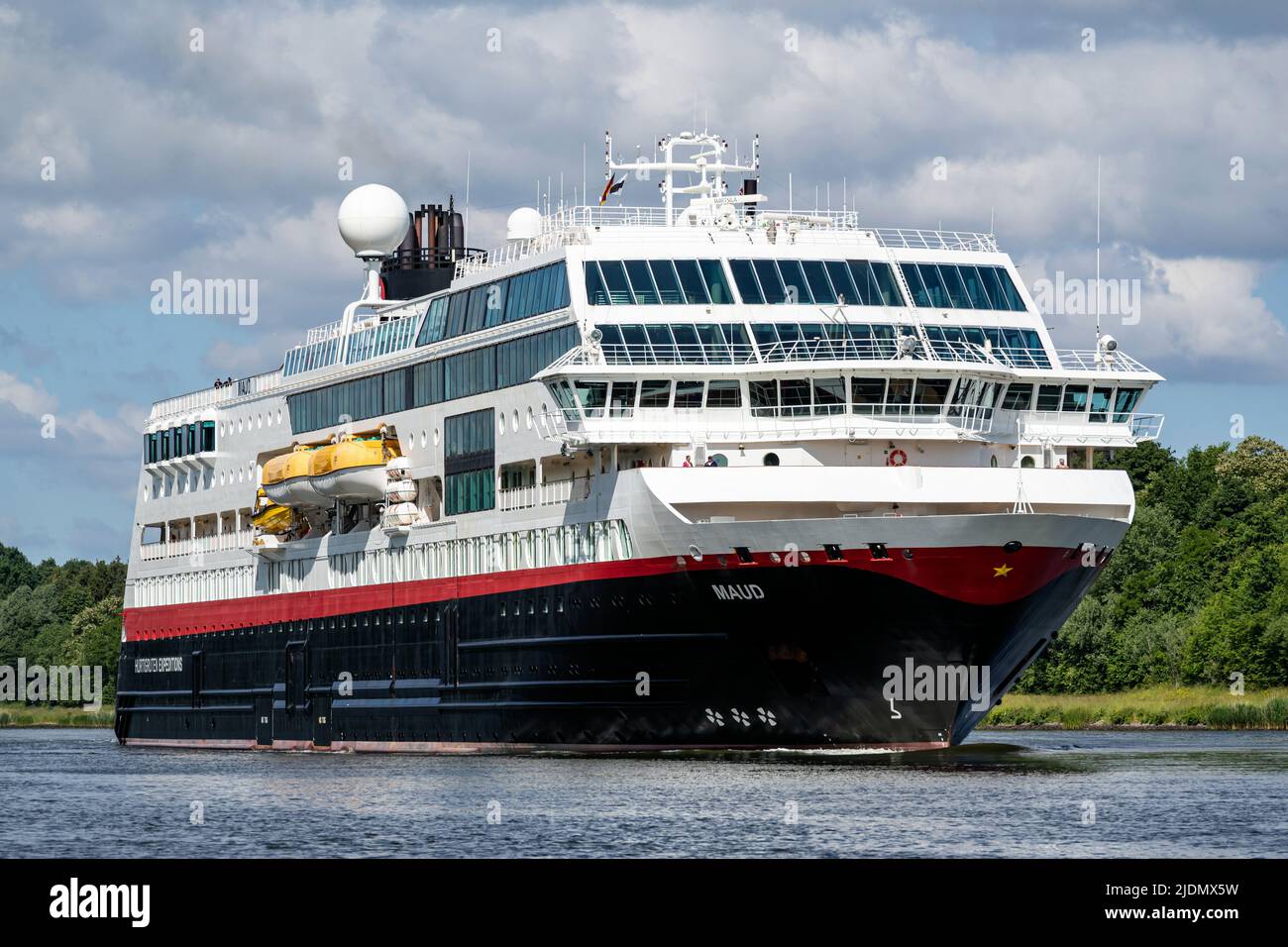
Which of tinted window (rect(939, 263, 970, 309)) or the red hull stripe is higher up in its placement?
tinted window (rect(939, 263, 970, 309))

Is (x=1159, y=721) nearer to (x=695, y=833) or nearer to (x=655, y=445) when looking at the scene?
(x=655, y=445)

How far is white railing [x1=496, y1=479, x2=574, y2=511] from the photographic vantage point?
6631cm

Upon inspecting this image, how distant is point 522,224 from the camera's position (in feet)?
256

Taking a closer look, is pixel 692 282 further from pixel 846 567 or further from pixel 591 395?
pixel 846 567

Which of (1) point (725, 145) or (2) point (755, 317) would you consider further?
(1) point (725, 145)

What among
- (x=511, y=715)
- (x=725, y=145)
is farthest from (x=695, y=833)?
(x=725, y=145)

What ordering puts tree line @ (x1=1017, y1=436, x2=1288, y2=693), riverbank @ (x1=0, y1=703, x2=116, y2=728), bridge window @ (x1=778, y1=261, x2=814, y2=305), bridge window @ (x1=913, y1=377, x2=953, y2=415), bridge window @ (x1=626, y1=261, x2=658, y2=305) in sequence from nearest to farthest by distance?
bridge window @ (x1=913, y1=377, x2=953, y2=415) < bridge window @ (x1=626, y1=261, x2=658, y2=305) < bridge window @ (x1=778, y1=261, x2=814, y2=305) < tree line @ (x1=1017, y1=436, x2=1288, y2=693) < riverbank @ (x1=0, y1=703, x2=116, y2=728)

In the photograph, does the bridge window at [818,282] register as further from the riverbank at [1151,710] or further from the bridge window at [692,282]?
the riverbank at [1151,710]

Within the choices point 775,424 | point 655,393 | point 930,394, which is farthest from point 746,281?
point 930,394

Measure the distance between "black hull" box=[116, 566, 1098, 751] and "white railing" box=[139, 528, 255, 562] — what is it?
14.1m

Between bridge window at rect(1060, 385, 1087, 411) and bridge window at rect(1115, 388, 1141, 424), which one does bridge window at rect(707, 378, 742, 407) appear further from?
bridge window at rect(1115, 388, 1141, 424)

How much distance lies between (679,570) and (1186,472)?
74.1 meters

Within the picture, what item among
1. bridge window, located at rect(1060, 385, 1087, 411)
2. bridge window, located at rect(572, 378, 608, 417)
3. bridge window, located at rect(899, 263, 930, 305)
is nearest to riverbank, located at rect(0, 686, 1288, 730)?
bridge window, located at rect(1060, 385, 1087, 411)

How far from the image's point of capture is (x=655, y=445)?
62344 mm
